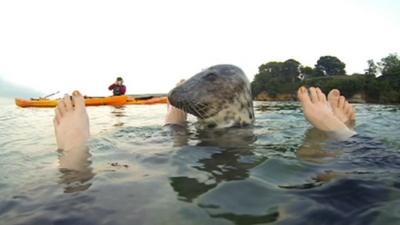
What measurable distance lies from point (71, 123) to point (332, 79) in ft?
181

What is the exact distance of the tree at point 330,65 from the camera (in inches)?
3211

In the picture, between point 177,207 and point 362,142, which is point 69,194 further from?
point 362,142

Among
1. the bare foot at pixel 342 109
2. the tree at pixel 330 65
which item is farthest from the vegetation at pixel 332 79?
the bare foot at pixel 342 109

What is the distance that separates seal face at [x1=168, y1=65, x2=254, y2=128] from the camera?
4.80 meters

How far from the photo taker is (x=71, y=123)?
4.46 metres

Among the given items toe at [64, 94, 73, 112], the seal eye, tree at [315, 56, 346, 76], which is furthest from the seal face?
tree at [315, 56, 346, 76]

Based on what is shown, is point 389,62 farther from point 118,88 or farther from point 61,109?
point 61,109

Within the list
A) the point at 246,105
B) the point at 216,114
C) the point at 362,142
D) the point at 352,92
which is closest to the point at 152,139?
the point at 216,114

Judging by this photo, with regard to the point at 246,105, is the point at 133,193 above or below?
below

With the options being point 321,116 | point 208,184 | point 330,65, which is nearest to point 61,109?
point 208,184

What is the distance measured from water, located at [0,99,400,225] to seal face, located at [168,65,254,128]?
1.88ft

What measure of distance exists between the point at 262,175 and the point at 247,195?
1.62ft

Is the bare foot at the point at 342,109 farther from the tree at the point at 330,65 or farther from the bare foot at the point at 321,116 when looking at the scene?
the tree at the point at 330,65

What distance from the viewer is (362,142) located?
4.11 m
